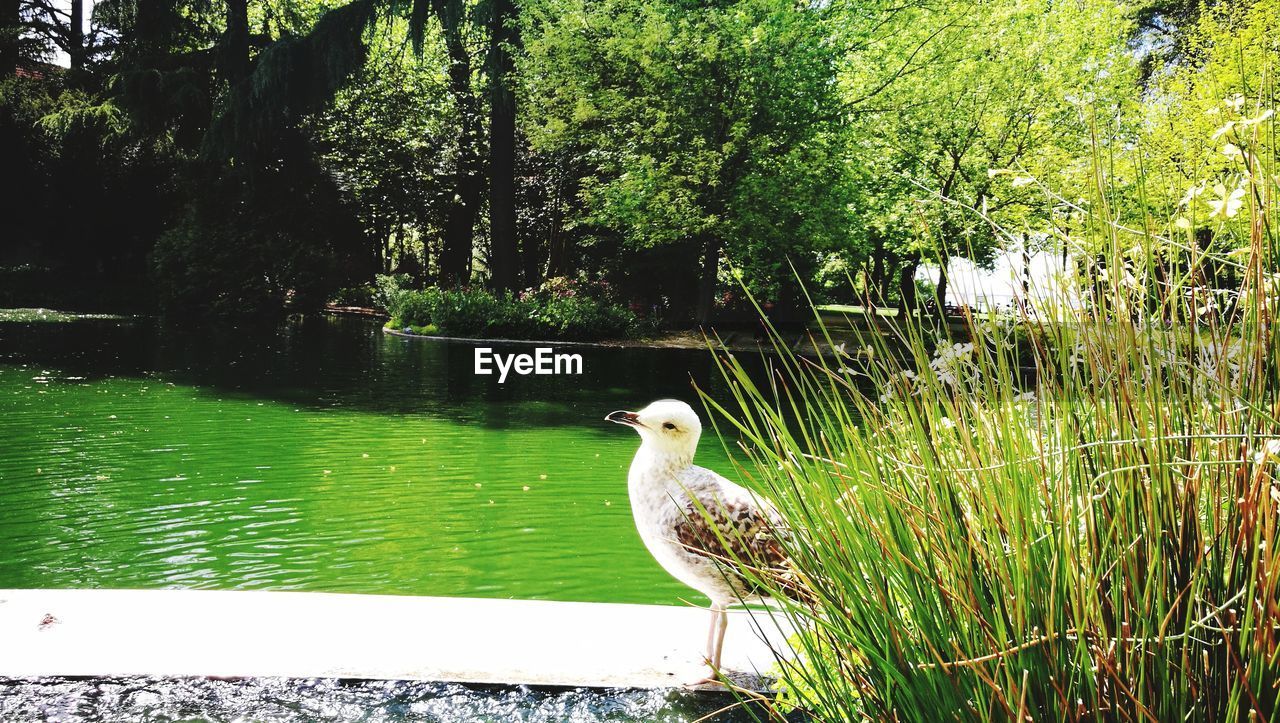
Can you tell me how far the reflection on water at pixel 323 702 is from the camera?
2510 mm

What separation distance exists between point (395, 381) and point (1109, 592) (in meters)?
11.1

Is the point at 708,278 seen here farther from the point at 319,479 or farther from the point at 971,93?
the point at 319,479

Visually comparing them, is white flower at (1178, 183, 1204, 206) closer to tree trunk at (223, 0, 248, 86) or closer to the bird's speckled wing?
the bird's speckled wing

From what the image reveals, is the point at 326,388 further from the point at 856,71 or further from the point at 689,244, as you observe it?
the point at 856,71

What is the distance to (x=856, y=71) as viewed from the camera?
783 inches

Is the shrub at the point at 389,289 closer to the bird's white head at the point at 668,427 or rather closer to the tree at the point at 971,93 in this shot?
the tree at the point at 971,93

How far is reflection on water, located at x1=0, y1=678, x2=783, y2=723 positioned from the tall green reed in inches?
43.6

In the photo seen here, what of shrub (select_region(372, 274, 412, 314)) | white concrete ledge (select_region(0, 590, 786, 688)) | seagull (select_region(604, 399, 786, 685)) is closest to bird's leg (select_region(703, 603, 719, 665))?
seagull (select_region(604, 399, 786, 685))

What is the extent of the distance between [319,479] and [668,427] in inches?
180

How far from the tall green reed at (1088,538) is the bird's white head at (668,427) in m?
1.00

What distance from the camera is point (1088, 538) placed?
1367 millimetres

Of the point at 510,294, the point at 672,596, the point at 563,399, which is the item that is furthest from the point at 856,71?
the point at 672,596

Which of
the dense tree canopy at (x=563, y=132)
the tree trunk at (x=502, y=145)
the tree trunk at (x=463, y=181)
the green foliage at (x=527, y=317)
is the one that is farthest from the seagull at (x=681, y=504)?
the tree trunk at (x=463, y=181)

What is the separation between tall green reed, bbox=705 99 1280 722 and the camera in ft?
4.25
